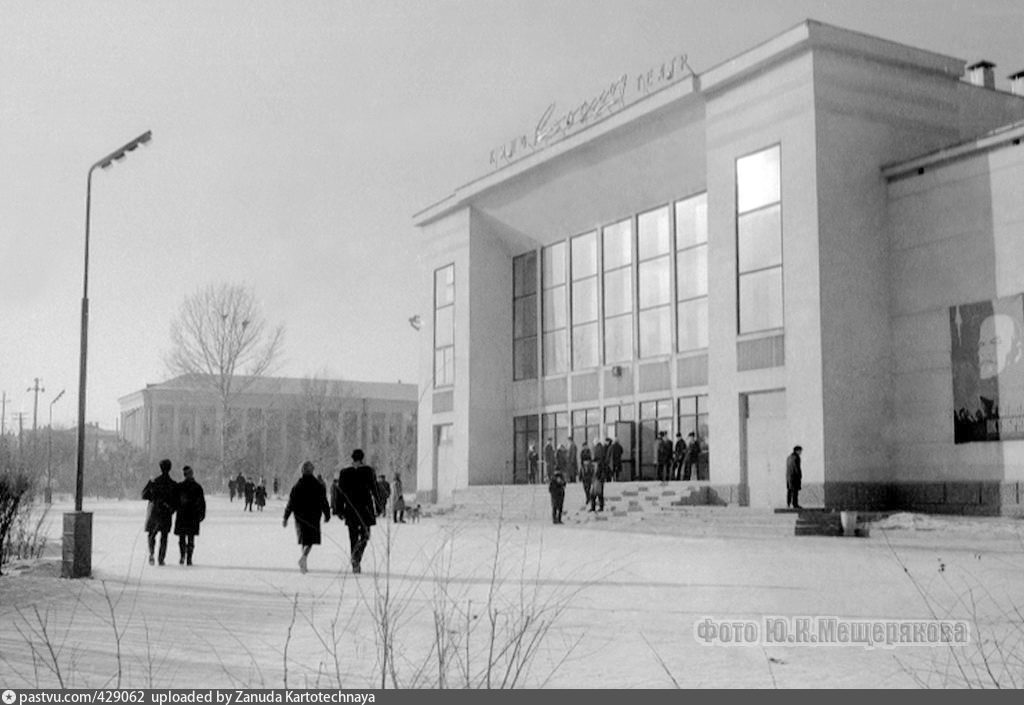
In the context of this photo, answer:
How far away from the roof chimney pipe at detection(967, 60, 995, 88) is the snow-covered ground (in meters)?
16.6

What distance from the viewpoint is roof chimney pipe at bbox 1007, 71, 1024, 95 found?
33.4 meters

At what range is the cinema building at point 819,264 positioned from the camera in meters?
25.9

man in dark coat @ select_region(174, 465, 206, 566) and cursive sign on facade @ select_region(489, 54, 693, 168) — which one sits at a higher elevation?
cursive sign on facade @ select_region(489, 54, 693, 168)

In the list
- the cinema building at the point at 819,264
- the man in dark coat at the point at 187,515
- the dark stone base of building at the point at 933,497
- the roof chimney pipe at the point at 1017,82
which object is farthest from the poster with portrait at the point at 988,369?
the man in dark coat at the point at 187,515

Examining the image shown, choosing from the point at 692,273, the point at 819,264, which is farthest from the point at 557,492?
the point at 692,273

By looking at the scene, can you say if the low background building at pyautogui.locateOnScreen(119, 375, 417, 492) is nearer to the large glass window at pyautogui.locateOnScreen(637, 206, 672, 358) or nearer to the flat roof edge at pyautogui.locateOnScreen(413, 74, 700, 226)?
the flat roof edge at pyautogui.locateOnScreen(413, 74, 700, 226)

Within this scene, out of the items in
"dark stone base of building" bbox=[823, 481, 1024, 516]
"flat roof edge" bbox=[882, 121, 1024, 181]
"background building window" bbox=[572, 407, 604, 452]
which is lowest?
"dark stone base of building" bbox=[823, 481, 1024, 516]

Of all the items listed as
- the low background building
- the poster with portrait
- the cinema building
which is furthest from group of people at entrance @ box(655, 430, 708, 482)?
the low background building

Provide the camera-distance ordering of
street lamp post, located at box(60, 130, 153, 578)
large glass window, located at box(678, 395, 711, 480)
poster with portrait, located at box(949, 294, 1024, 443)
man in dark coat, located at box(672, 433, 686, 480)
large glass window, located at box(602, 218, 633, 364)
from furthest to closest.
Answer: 1. large glass window, located at box(602, 218, 633, 364)
2. man in dark coat, located at box(672, 433, 686, 480)
3. large glass window, located at box(678, 395, 711, 480)
4. poster with portrait, located at box(949, 294, 1024, 443)
5. street lamp post, located at box(60, 130, 153, 578)

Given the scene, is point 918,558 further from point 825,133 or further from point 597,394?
point 597,394

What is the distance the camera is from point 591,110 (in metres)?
36.6

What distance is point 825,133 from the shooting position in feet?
90.5

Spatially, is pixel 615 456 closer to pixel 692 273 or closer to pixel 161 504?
pixel 692 273
